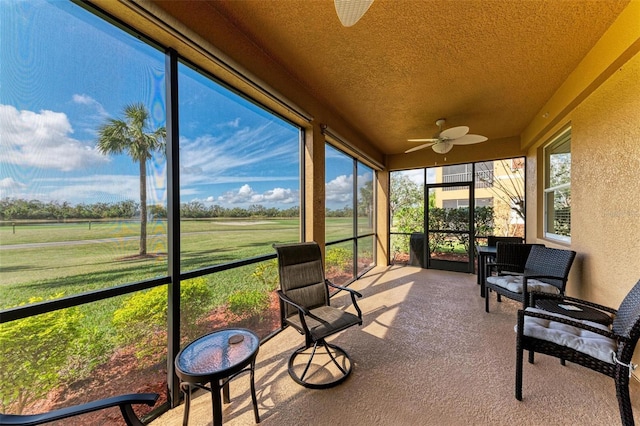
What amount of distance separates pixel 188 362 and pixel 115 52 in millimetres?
1939

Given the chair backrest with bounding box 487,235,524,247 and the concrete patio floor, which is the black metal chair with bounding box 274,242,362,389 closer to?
the concrete patio floor

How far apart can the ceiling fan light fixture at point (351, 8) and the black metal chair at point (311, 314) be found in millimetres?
1805

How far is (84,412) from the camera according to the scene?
33.9 inches

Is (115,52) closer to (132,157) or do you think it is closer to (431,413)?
(132,157)

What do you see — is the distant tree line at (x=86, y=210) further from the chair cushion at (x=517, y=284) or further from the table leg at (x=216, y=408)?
the chair cushion at (x=517, y=284)

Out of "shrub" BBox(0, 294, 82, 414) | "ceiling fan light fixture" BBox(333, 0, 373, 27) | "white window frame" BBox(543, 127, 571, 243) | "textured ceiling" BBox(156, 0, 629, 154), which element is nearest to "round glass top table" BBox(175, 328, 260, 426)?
"shrub" BBox(0, 294, 82, 414)

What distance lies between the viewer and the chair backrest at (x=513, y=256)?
330 centimetres

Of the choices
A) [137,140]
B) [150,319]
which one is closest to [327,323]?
[150,319]

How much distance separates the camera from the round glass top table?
1.21 metres

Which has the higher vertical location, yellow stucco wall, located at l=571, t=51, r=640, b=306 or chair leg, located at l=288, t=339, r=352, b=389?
yellow stucco wall, located at l=571, t=51, r=640, b=306

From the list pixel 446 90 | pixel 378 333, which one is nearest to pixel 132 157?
pixel 378 333

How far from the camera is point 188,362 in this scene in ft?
4.26

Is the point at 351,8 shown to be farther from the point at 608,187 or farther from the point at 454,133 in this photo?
the point at 608,187

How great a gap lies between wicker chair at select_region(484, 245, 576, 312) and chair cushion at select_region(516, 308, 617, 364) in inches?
29.5
